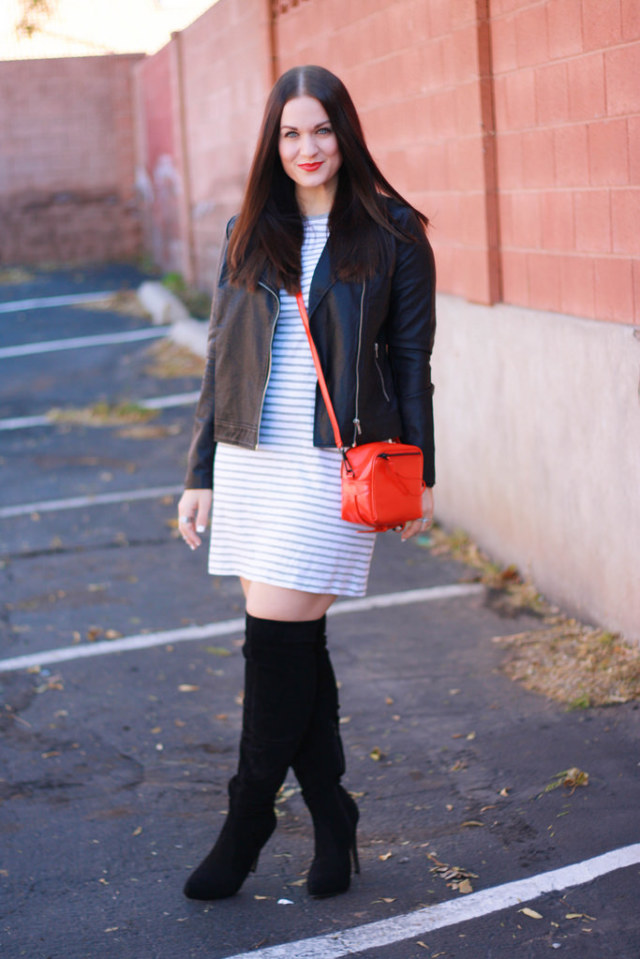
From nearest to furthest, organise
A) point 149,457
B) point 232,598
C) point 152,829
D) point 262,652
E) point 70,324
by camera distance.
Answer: point 262,652
point 152,829
point 232,598
point 149,457
point 70,324

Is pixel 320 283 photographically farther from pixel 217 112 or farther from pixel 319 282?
pixel 217 112

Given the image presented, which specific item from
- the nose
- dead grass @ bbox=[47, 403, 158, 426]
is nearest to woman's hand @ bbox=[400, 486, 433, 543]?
the nose

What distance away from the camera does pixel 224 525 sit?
287 centimetres

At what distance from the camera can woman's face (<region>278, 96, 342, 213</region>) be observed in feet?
8.74

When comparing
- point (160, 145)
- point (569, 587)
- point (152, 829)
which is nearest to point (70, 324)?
point (160, 145)

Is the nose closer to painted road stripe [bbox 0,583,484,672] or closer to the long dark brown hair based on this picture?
the long dark brown hair

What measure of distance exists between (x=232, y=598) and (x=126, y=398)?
4.84 meters

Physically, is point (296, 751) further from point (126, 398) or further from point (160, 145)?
point (160, 145)

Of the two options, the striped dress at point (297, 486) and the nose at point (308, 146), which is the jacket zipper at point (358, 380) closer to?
the striped dress at point (297, 486)

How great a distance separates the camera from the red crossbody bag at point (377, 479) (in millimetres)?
2600

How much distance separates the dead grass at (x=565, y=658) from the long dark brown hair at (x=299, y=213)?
1.98 metres

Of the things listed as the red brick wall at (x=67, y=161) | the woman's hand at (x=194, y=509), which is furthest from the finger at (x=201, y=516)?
the red brick wall at (x=67, y=161)

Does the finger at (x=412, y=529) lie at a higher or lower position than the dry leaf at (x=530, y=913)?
higher

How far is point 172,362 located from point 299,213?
843 cm
